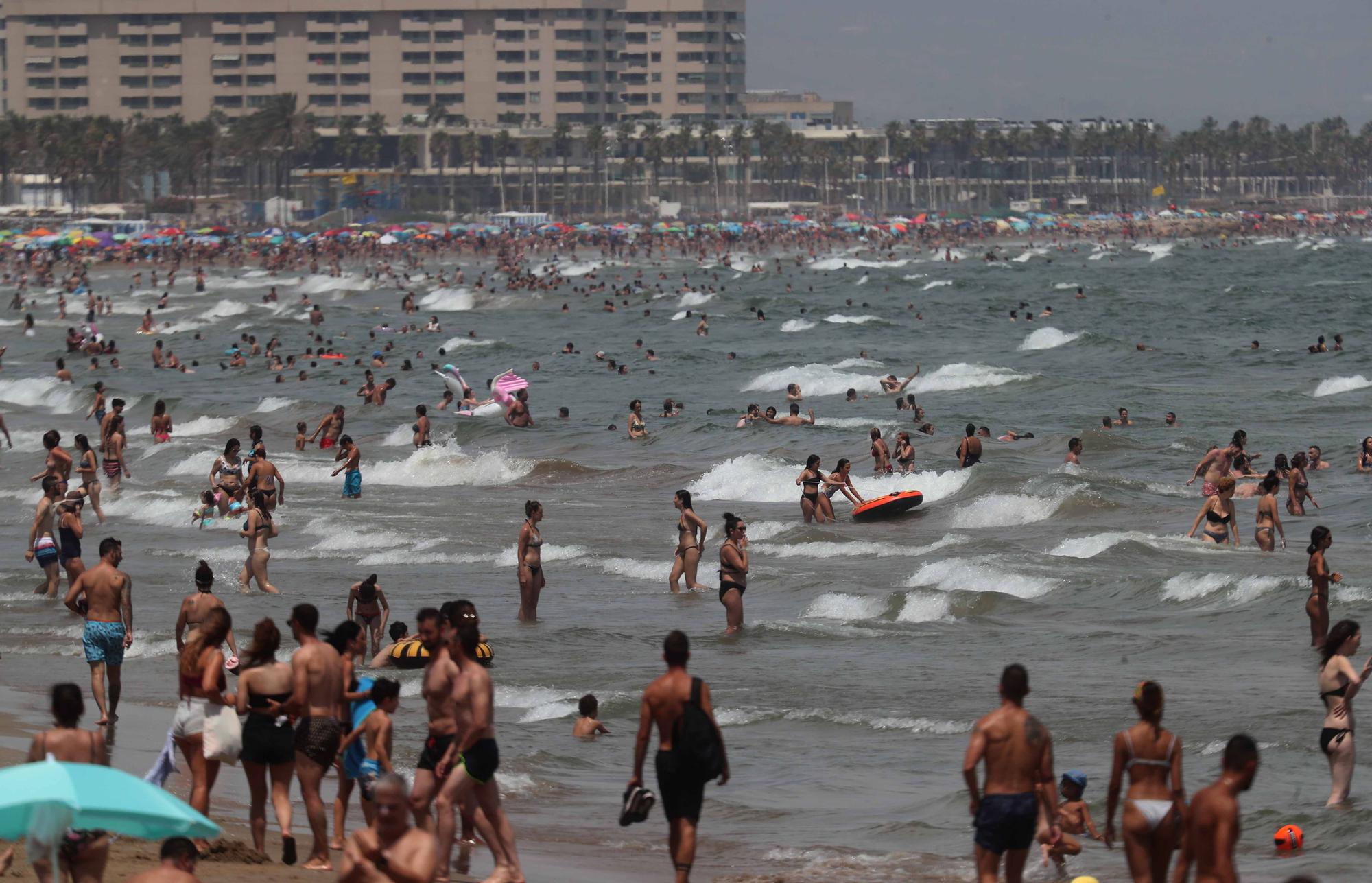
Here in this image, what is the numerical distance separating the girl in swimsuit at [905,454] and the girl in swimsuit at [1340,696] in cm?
1608

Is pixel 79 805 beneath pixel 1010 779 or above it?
above

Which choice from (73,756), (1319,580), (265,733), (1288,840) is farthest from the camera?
(1319,580)

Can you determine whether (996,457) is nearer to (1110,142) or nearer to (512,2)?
(512,2)

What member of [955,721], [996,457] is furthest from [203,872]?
[996,457]

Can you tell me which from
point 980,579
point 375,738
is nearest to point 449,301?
point 980,579

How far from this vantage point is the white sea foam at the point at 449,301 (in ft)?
218

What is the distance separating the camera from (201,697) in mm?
8078

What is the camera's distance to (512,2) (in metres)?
158

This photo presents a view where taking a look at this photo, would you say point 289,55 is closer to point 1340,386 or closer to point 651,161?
point 651,161

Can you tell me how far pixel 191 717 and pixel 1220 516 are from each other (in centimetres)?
1384

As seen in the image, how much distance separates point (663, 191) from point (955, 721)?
499ft

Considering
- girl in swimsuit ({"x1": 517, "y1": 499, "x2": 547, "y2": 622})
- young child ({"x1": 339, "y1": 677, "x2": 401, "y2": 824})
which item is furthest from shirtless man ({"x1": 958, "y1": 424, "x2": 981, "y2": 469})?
young child ({"x1": 339, "y1": 677, "x2": 401, "y2": 824})

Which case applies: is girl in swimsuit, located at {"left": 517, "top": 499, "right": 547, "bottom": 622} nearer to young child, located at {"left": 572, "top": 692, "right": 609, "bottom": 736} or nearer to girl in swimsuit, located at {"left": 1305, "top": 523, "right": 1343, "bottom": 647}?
young child, located at {"left": 572, "top": 692, "right": 609, "bottom": 736}

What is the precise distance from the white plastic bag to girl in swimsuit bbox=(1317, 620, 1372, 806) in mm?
5654
